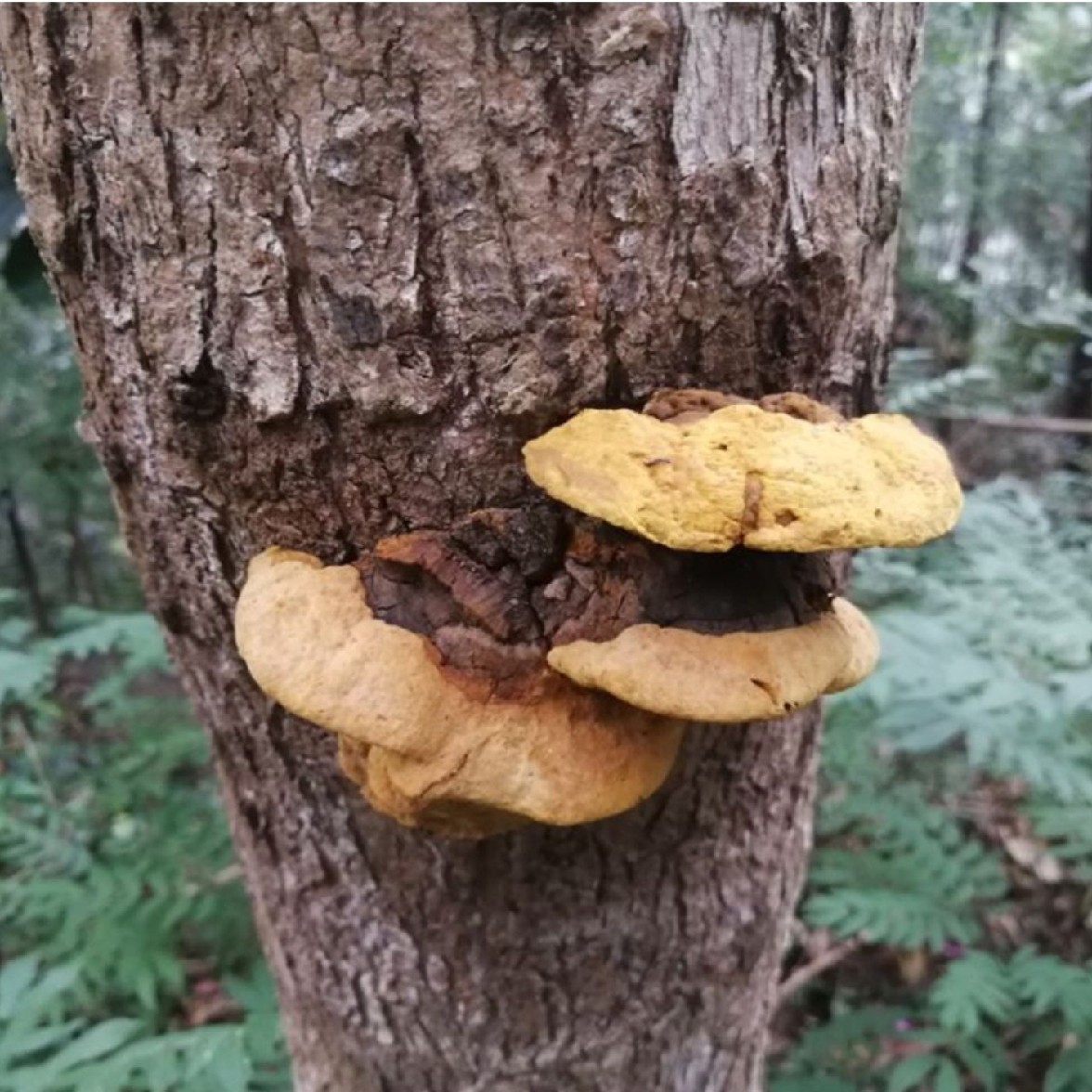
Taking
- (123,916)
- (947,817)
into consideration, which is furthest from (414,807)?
(947,817)

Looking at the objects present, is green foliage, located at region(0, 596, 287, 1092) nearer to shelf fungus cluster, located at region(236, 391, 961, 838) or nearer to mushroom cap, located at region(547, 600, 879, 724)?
shelf fungus cluster, located at region(236, 391, 961, 838)

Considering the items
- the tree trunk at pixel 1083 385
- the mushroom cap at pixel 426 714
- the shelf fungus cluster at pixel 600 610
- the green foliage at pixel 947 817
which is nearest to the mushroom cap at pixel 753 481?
the shelf fungus cluster at pixel 600 610

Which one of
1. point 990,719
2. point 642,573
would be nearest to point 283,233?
point 642,573

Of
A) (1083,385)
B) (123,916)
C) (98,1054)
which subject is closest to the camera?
(98,1054)

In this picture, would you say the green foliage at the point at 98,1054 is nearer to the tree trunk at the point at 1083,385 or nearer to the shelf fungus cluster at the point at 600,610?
the shelf fungus cluster at the point at 600,610

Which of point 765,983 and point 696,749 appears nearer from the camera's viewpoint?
point 696,749

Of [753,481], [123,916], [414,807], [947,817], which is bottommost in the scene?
[947,817]

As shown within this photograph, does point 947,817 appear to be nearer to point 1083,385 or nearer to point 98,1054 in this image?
point 98,1054

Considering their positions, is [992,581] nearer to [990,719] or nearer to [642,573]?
[990,719]
